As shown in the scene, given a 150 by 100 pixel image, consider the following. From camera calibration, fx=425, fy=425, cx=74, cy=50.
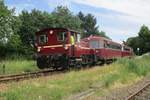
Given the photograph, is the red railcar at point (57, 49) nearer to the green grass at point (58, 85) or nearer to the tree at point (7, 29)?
the green grass at point (58, 85)

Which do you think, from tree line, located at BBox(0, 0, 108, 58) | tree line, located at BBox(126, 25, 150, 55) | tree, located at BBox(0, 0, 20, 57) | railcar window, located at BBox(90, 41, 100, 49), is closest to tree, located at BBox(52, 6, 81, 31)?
tree line, located at BBox(0, 0, 108, 58)

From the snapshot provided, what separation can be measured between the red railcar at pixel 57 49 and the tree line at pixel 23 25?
2421 centimetres

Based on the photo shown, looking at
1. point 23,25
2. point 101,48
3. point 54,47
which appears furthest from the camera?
point 23,25

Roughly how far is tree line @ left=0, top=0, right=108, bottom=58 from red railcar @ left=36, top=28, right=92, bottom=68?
79.4ft

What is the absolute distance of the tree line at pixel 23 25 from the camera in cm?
5938

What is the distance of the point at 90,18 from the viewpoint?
124250mm

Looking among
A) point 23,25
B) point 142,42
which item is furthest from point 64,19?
point 142,42

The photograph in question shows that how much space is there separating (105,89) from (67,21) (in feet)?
198

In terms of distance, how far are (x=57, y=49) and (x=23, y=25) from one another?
4057 centimetres

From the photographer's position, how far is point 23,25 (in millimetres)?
68188

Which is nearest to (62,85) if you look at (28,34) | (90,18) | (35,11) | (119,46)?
(119,46)

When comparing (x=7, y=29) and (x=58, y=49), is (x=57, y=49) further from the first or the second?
(x=7, y=29)

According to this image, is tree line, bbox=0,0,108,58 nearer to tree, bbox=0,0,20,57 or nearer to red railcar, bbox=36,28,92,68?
tree, bbox=0,0,20,57

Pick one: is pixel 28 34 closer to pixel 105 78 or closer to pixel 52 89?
pixel 105 78
